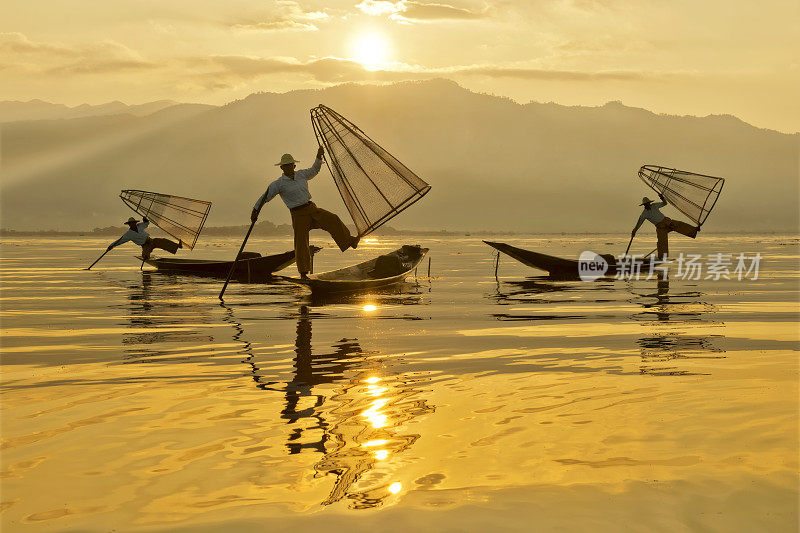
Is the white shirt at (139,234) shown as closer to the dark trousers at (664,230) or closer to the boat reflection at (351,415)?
the dark trousers at (664,230)

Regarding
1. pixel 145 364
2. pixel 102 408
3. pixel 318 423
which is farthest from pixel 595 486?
pixel 145 364

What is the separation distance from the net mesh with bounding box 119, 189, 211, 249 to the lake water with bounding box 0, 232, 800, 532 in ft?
49.6

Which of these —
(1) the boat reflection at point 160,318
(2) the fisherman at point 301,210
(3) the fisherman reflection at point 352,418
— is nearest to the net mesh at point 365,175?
(2) the fisherman at point 301,210

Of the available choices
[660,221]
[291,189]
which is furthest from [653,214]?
[291,189]

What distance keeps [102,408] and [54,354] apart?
13.6ft

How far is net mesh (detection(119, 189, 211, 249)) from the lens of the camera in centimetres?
3020

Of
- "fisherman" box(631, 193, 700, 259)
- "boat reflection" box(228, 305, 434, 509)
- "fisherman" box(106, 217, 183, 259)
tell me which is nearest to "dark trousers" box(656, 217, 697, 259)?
"fisherman" box(631, 193, 700, 259)

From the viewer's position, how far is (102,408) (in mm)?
7910

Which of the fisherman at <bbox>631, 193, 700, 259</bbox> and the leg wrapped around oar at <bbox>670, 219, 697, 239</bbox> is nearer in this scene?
the fisherman at <bbox>631, 193, 700, 259</bbox>

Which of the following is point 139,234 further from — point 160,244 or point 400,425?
point 400,425

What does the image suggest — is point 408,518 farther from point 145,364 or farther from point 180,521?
point 145,364

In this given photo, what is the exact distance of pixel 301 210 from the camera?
60.8 feet

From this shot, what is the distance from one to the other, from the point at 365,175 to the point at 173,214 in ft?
47.2

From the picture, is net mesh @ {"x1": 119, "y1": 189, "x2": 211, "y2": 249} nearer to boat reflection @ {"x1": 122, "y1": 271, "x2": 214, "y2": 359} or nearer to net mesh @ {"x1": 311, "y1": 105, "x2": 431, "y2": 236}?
boat reflection @ {"x1": 122, "y1": 271, "x2": 214, "y2": 359}
